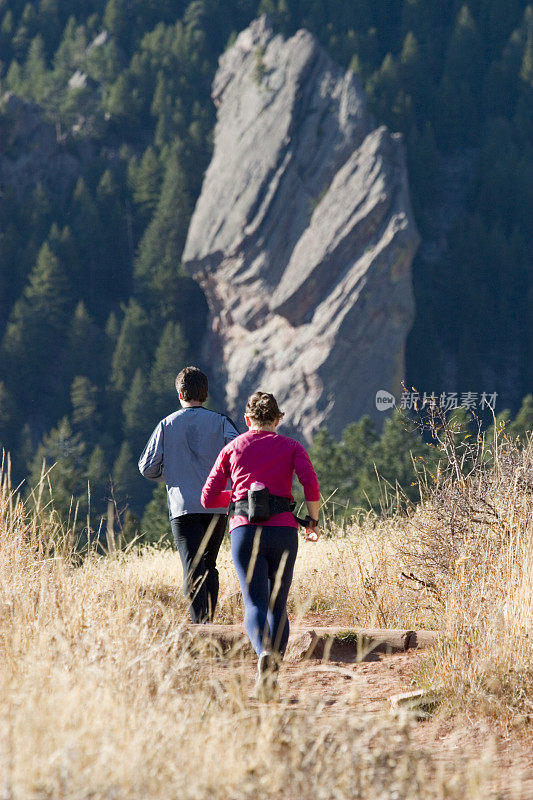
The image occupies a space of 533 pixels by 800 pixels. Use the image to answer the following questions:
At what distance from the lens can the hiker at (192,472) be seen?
557 centimetres

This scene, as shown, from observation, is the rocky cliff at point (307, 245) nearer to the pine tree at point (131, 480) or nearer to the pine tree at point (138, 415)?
the pine tree at point (138, 415)

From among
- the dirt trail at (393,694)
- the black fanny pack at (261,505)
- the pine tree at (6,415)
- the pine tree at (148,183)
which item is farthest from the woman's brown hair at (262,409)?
the pine tree at (148,183)

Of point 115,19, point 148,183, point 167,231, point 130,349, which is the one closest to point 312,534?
point 130,349

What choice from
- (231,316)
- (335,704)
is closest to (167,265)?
(231,316)

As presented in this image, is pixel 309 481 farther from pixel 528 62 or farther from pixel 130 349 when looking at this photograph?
pixel 528 62

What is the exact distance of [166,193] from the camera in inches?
2896

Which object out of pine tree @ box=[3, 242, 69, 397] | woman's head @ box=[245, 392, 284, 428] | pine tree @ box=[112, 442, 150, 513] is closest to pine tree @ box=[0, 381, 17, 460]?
pine tree @ box=[3, 242, 69, 397]

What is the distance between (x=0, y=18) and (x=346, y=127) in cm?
4891

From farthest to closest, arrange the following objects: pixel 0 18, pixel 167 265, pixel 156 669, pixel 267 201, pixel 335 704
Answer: pixel 0 18, pixel 167 265, pixel 267 201, pixel 335 704, pixel 156 669

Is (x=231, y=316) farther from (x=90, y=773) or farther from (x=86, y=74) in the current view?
(x=90, y=773)

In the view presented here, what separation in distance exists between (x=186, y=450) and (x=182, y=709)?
2.19 meters

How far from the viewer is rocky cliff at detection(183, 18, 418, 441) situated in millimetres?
56750

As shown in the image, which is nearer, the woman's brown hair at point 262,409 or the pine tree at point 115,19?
the woman's brown hair at point 262,409

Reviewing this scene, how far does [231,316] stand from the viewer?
6200cm
